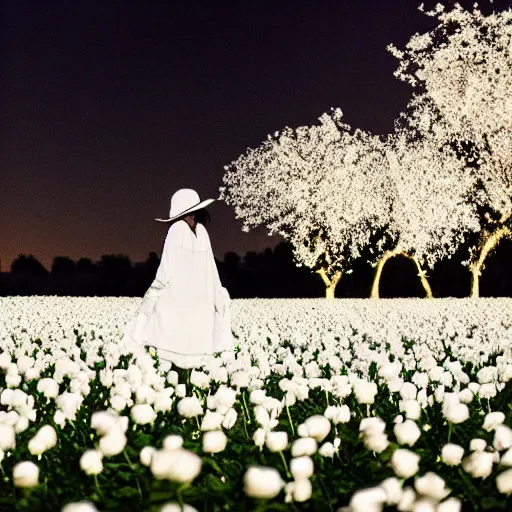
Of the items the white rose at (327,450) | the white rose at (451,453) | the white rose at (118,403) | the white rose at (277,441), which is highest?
the white rose at (118,403)

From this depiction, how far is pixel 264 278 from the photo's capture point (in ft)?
189

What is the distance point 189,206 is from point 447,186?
3204cm

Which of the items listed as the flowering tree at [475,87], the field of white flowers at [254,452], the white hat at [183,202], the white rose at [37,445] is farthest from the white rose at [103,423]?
the flowering tree at [475,87]

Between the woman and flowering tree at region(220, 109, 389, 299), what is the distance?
29.3 meters

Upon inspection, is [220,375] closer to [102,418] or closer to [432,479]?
[102,418]

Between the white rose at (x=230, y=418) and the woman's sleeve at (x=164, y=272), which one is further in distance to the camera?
the woman's sleeve at (x=164, y=272)

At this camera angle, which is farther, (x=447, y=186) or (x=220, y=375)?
(x=447, y=186)

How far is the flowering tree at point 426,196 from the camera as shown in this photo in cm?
3881

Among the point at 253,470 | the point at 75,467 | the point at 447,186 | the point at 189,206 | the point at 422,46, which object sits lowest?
the point at 75,467

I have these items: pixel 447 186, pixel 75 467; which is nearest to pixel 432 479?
pixel 75 467

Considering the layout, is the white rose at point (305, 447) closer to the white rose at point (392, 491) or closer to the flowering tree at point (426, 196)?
the white rose at point (392, 491)

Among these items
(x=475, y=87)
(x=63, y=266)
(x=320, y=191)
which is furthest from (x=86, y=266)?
(x=475, y=87)

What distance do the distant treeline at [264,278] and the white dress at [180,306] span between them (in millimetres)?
41593

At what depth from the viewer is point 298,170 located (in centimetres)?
4069
